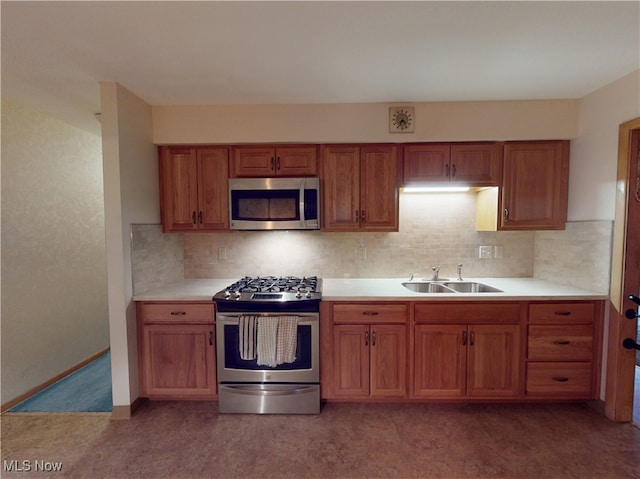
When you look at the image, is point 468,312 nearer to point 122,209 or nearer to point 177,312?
point 177,312

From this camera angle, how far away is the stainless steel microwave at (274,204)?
2477 mm

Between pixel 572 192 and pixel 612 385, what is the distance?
1.53 m

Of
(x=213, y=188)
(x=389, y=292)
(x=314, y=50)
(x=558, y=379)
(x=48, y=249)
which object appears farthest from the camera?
(x=48, y=249)

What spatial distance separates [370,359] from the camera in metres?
2.27

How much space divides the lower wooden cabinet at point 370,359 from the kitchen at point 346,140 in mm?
762

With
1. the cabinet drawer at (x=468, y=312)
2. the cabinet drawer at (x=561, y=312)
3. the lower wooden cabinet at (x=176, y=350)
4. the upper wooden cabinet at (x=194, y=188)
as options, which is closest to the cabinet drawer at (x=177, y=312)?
the lower wooden cabinet at (x=176, y=350)

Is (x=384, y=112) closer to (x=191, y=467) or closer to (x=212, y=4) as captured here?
(x=212, y=4)

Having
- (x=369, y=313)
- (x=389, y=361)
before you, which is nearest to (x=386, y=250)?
(x=369, y=313)

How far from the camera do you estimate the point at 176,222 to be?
259 centimetres

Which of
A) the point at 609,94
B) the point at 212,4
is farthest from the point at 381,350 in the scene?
the point at 609,94

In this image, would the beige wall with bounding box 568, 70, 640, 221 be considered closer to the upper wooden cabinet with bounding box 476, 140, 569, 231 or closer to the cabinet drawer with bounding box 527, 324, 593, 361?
the upper wooden cabinet with bounding box 476, 140, 569, 231

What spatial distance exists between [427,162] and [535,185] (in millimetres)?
962

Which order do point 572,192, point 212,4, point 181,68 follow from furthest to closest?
point 572,192, point 181,68, point 212,4

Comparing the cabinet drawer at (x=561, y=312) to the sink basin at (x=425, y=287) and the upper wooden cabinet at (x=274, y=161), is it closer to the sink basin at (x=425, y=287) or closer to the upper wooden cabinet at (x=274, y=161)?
the sink basin at (x=425, y=287)
